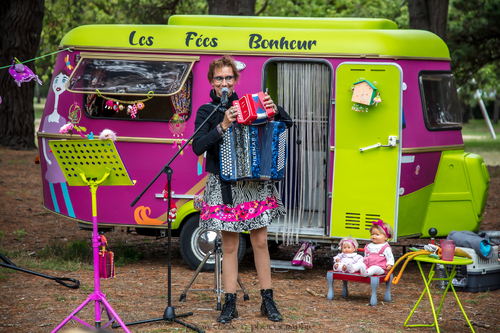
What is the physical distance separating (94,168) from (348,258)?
2.52 meters

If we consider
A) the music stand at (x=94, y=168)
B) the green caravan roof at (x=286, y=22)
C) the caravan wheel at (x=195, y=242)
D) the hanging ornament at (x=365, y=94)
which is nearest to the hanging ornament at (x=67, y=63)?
the green caravan roof at (x=286, y=22)

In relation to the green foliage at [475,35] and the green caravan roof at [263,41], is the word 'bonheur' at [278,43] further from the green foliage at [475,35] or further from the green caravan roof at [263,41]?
the green foliage at [475,35]

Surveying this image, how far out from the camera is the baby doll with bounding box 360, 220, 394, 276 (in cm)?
517

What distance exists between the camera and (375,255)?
5.27 m

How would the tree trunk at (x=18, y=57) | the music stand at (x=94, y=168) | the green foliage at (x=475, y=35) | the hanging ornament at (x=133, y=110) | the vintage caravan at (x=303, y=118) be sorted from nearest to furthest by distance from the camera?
1. the music stand at (x=94, y=168)
2. the vintage caravan at (x=303, y=118)
3. the hanging ornament at (x=133, y=110)
4. the tree trunk at (x=18, y=57)
5. the green foliage at (x=475, y=35)

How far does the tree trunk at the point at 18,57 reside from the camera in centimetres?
1375

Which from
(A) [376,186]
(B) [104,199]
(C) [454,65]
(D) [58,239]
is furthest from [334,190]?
(C) [454,65]

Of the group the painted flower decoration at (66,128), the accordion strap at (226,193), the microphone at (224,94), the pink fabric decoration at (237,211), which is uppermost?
the microphone at (224,94)

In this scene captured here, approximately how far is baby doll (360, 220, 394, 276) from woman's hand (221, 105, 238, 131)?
199 cm

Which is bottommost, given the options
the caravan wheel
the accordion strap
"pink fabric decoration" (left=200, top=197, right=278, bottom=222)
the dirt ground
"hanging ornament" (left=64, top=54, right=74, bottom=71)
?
the dirt ground

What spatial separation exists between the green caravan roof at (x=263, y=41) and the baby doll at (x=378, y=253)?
1782 mm

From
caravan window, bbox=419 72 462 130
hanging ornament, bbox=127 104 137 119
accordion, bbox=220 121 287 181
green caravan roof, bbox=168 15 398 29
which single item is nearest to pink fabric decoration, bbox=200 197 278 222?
accordion, bbox=220 121 287 181

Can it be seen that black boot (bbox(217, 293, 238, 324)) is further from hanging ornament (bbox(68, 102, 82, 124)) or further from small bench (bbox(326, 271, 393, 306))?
hanging ornament (bbox(68, 102, 82, 124))

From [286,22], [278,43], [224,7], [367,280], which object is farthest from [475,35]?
[367,280]
